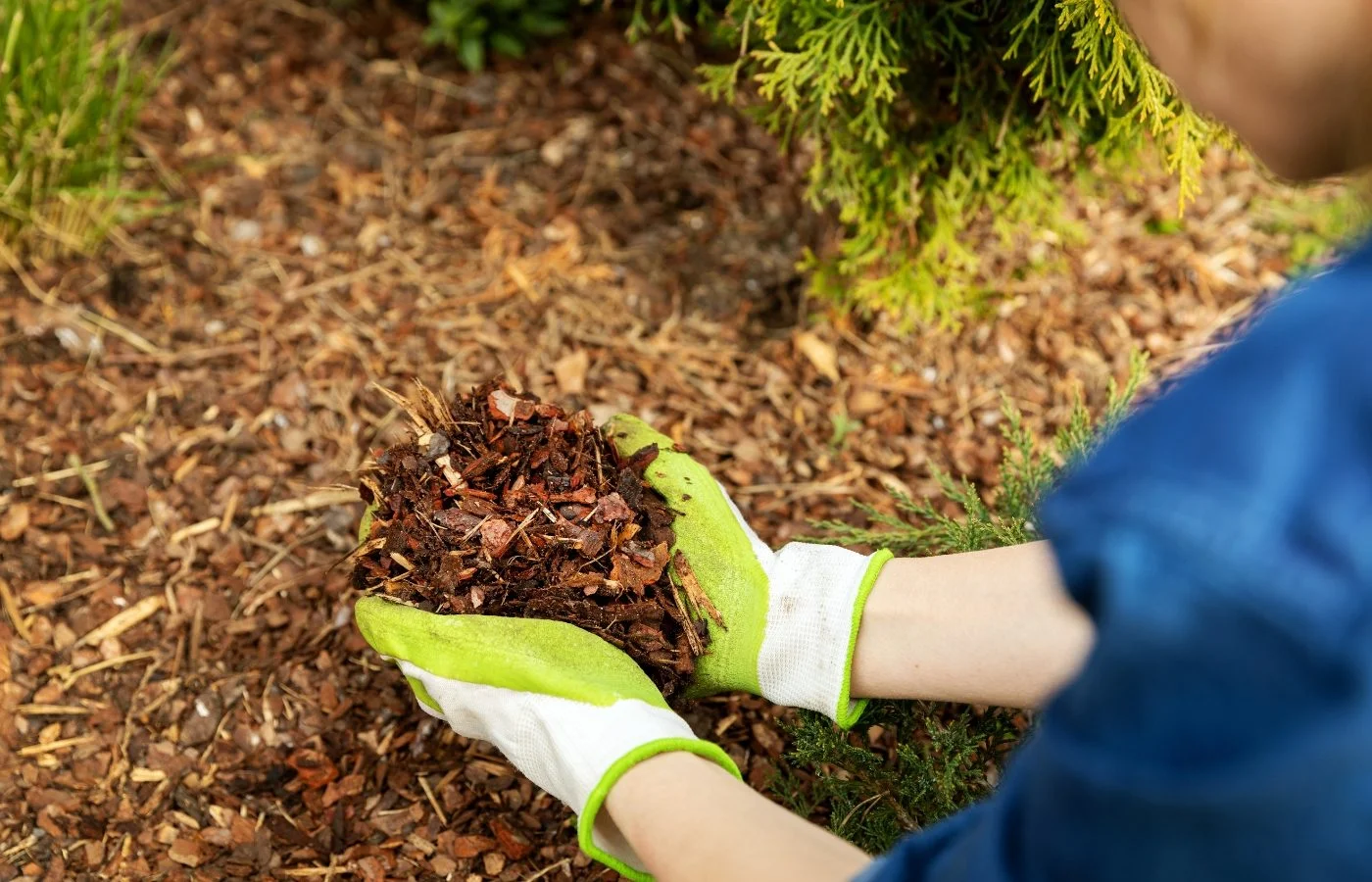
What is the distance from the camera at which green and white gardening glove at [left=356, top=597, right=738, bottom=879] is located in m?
1.55

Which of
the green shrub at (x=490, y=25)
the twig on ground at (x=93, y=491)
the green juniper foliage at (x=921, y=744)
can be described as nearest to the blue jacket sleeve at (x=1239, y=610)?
the green juniper foliage at (x=921, y=744)

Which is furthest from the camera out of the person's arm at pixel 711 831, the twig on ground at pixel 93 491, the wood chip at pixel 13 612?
the twig on ground at pixel 93 491

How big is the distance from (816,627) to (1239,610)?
3.71 feet

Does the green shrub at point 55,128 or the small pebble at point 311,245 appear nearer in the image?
the green shrub at point 55,128

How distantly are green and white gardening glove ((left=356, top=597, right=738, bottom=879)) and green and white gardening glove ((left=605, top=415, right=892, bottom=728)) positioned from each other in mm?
240

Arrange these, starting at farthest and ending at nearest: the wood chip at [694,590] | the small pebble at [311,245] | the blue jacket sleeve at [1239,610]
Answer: the small pebble at [311,245] → the wood chip at [694,590] → the blue jacket sleeve at [1239,610]

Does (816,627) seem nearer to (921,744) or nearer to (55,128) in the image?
(921,744)

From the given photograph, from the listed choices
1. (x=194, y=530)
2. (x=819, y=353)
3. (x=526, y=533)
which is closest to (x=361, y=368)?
(x=194, y=530)

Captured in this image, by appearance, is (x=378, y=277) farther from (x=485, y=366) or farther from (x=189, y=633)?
(x=189, y=633)

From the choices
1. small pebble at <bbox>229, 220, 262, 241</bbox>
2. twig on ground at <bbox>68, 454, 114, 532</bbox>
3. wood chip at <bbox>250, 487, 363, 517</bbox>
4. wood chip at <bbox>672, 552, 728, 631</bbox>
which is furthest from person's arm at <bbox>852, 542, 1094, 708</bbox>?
small pebble at <bbox>229, 220, 262, 241</bbox>

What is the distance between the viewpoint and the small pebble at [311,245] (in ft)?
9.62

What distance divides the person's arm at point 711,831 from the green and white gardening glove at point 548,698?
0.11 ft

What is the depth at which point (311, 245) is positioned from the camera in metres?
2.95

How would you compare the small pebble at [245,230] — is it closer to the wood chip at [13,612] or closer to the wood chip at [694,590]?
the wood chip at [13,612]
